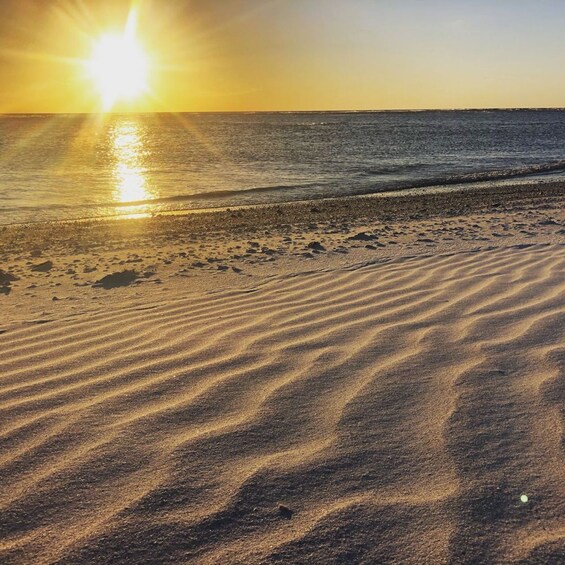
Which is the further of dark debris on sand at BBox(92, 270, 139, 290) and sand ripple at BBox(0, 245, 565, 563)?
dark debris on sand at BBox(92, 270, 139, 290)

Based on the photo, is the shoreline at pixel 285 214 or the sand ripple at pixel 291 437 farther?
the shoreline at pixel 285 214

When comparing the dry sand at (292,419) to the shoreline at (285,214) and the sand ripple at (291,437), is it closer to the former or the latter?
the sand ripple at (291,437)

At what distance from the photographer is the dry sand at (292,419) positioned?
1.58 m

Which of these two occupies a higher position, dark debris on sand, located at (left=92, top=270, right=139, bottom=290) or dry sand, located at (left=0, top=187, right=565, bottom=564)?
dark debris on sand, located at (left=92, top=270, right=139, bottom=290)

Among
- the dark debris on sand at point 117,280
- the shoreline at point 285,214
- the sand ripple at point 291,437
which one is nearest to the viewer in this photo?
the sand ripple at point 291,437

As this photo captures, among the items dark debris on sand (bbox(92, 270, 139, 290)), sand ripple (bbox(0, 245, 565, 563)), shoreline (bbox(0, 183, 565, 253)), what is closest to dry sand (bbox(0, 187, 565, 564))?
sand ripple (bbox(0, 245, 565, 563))

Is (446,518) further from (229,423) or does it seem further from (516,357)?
(516,357)

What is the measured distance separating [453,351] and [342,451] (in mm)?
1120

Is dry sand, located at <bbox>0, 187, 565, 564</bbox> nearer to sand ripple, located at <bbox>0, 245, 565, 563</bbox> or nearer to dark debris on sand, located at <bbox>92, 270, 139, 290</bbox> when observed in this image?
sand ripple, located at <bbox>0, 245, 565, 563</bbox>

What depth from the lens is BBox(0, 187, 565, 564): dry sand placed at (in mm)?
1581

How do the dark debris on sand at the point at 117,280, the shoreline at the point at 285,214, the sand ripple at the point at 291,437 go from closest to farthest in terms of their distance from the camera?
the sand ripple at the point at 291,437 < the dark debris on sand at the point at 117,280 < the shoreline at the point at 285,214

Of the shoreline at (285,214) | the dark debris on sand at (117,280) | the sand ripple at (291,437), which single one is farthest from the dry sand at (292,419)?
the shoreline at (285,214)

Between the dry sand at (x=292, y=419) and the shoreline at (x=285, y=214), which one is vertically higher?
the shoreline at (x=285, y=214)

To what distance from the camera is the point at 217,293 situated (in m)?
4.53
